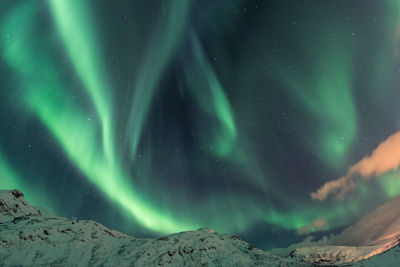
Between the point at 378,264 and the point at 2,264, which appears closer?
the point at 2,264

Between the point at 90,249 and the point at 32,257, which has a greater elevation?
the point at 90,249

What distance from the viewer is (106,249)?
6731 centimetres

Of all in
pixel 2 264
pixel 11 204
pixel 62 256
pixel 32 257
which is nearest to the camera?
pixel 2 264

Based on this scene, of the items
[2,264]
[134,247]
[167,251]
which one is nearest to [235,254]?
[167,251]

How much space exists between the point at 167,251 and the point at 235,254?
20590mm

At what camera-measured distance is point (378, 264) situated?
5844cm

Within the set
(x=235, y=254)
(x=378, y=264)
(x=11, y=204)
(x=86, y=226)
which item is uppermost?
(x=11, y=204)

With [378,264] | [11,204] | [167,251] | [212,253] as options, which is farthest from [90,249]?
[11,204]

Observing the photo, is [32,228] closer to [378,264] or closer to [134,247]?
[134,247]

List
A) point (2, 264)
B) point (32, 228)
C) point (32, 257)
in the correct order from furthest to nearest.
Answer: point (32, 228)
point (32, 257)
point (2, 264)

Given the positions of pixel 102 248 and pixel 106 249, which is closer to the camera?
pixel 102 248

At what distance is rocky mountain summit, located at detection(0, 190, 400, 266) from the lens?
54500 mm

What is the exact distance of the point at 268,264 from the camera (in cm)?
6825

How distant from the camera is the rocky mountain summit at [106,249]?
179 ft
